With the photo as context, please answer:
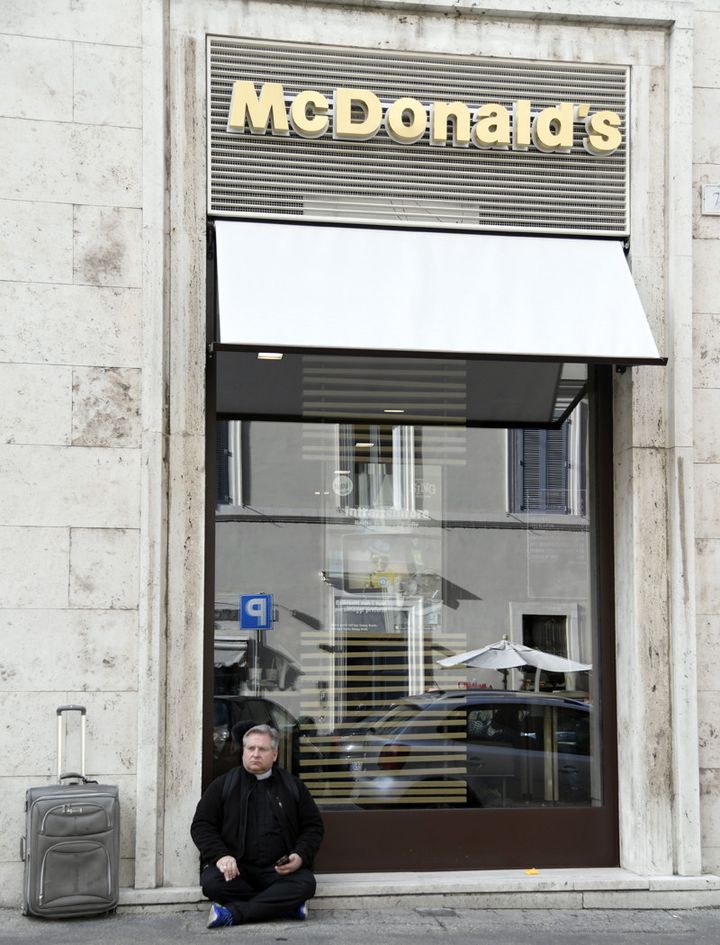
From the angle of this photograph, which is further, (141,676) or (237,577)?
(237,577)

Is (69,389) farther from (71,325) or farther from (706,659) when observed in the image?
(706,659)

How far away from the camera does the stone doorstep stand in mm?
7535

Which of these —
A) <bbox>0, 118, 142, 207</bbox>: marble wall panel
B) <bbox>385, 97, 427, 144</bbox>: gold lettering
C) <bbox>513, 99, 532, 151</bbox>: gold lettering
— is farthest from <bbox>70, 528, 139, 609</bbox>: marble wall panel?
<bbox>513, 99, 532, 151</bbox>: gold lettering

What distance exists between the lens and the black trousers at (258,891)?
7062 mm

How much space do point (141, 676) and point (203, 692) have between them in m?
0.45

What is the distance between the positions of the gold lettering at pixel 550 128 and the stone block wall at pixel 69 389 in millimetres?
2603

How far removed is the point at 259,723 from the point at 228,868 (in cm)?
112

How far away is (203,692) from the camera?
25.3ft

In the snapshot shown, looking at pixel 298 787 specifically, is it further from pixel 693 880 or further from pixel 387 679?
pixel 693 880

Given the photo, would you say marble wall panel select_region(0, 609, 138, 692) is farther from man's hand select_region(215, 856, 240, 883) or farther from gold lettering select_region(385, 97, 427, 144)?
gold lettering select_region(385, 97, 427, 144)

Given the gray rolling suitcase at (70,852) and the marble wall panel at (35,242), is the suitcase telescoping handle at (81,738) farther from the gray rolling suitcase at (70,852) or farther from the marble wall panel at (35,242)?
the marble wall panel at (35,242)

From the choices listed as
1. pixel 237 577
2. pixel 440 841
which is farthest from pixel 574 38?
pixel 440 841

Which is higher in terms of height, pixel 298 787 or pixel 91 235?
pixel 91 235

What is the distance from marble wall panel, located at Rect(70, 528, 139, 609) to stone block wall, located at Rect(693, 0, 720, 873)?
144 inches
